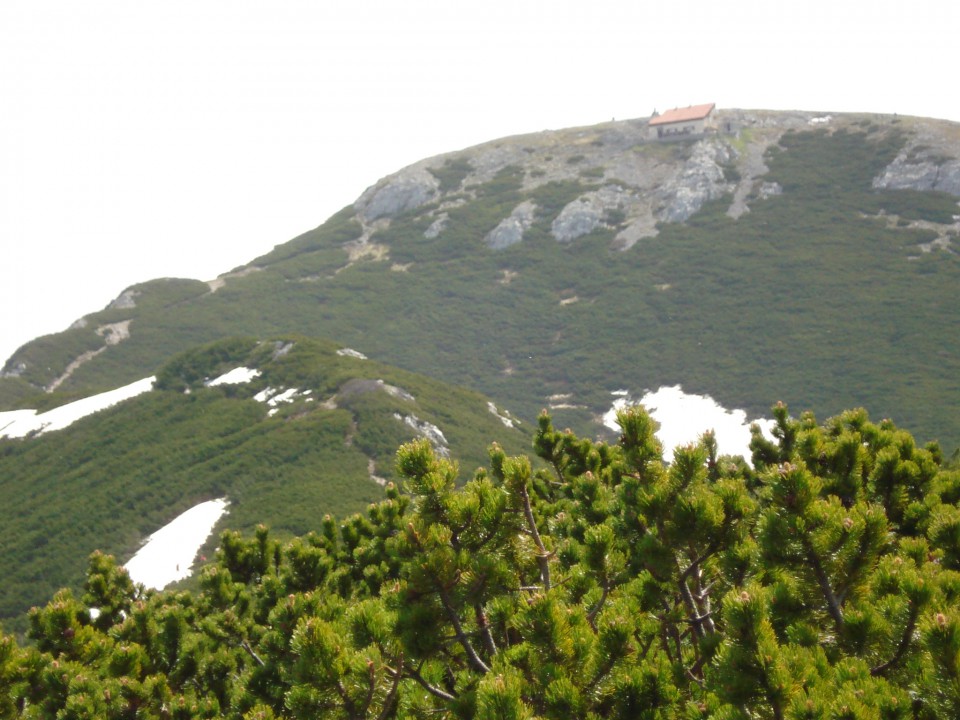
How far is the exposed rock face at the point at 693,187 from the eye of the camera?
100m

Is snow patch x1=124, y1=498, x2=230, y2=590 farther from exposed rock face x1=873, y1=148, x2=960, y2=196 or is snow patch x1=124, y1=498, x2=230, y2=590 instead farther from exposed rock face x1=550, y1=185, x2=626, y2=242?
exposed rock face x1=873, y1=148, x2=960, y2=196

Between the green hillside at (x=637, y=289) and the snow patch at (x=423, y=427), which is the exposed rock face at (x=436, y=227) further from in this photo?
the snow patch at (x=423, y=427)

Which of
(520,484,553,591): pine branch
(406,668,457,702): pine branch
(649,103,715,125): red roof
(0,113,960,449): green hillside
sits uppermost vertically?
(520,484,553,591): pine branch

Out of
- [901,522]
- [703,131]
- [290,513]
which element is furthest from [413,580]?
[703,131]

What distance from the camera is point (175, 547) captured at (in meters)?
34.8

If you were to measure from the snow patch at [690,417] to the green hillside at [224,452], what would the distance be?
1374 cm

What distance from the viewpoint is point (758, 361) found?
69188 mm

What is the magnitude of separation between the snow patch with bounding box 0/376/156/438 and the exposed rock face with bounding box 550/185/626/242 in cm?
6296

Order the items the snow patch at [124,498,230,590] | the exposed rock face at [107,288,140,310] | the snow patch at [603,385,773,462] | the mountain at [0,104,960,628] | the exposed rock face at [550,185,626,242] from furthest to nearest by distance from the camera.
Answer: the exposed rock face at [550,185,626,242] < the exposed rock face at [107,288,140,310] < the snow patch at [603,385,773,462] < the mountain at [0,104,960,628] < the snow patch at [124,498,230,590]

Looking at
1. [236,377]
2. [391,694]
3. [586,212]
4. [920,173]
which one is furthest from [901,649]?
[586,212]

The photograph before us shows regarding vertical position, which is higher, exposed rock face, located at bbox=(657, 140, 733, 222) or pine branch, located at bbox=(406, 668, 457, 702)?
pine branch, located at bbox=(406, 668, 457, 702)

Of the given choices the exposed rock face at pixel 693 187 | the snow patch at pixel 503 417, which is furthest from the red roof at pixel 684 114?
the snow patch at pixel 503 417

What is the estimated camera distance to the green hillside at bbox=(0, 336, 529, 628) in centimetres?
3559

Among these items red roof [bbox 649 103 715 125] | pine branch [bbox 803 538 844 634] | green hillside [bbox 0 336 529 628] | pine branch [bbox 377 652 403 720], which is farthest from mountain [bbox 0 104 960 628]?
pine branch [bbox 803 538 844 634]
